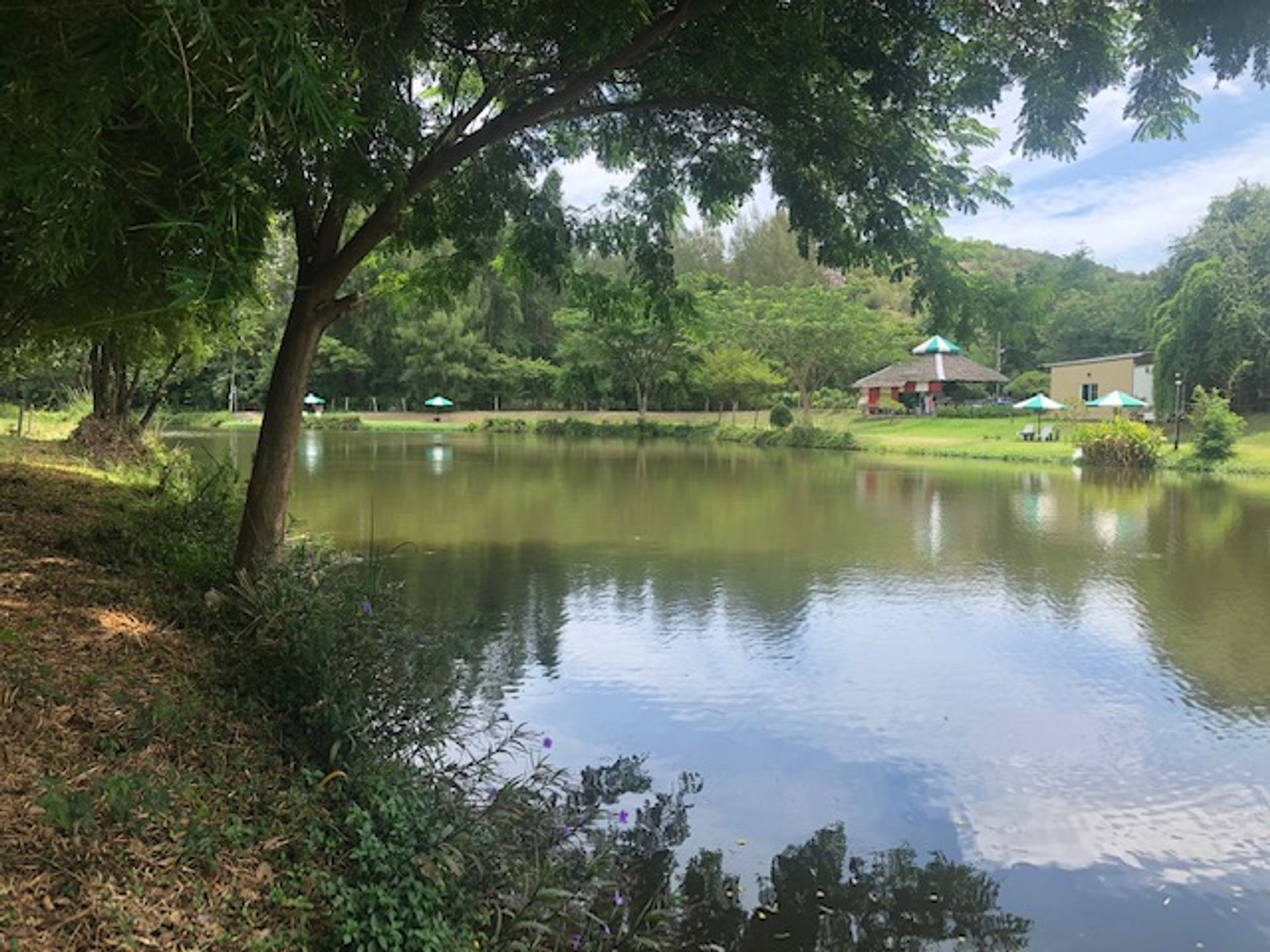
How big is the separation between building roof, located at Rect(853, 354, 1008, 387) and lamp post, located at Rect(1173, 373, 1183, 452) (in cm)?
927

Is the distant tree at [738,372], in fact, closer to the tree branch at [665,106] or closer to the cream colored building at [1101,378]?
the cream colored building at [1101,378]

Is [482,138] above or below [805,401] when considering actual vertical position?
above

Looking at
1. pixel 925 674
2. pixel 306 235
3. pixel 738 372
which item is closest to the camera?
pixel 306 235

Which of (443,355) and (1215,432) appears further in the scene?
(443,355)

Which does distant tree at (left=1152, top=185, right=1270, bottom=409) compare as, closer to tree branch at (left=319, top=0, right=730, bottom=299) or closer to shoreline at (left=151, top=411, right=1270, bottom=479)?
shoreline at (left=151, top=411, right=1270, bottom=479)

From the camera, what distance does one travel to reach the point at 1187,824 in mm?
5004

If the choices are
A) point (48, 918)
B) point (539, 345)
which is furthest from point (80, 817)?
point (539, 345)

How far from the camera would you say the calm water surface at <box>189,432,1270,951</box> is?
4.71m

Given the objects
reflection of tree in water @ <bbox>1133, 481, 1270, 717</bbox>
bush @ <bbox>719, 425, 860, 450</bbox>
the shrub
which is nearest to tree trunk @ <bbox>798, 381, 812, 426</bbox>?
bush @ <bbox>719, 425, 860, 450</bbox>

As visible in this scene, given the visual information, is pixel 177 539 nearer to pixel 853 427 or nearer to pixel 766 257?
pixel 853 427

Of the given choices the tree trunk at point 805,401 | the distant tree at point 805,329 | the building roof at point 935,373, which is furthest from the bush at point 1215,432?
the building roof at point 935,373

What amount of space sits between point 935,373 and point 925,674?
129ft

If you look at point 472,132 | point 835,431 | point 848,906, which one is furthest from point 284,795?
point 835,431

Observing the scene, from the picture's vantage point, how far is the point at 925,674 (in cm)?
764
